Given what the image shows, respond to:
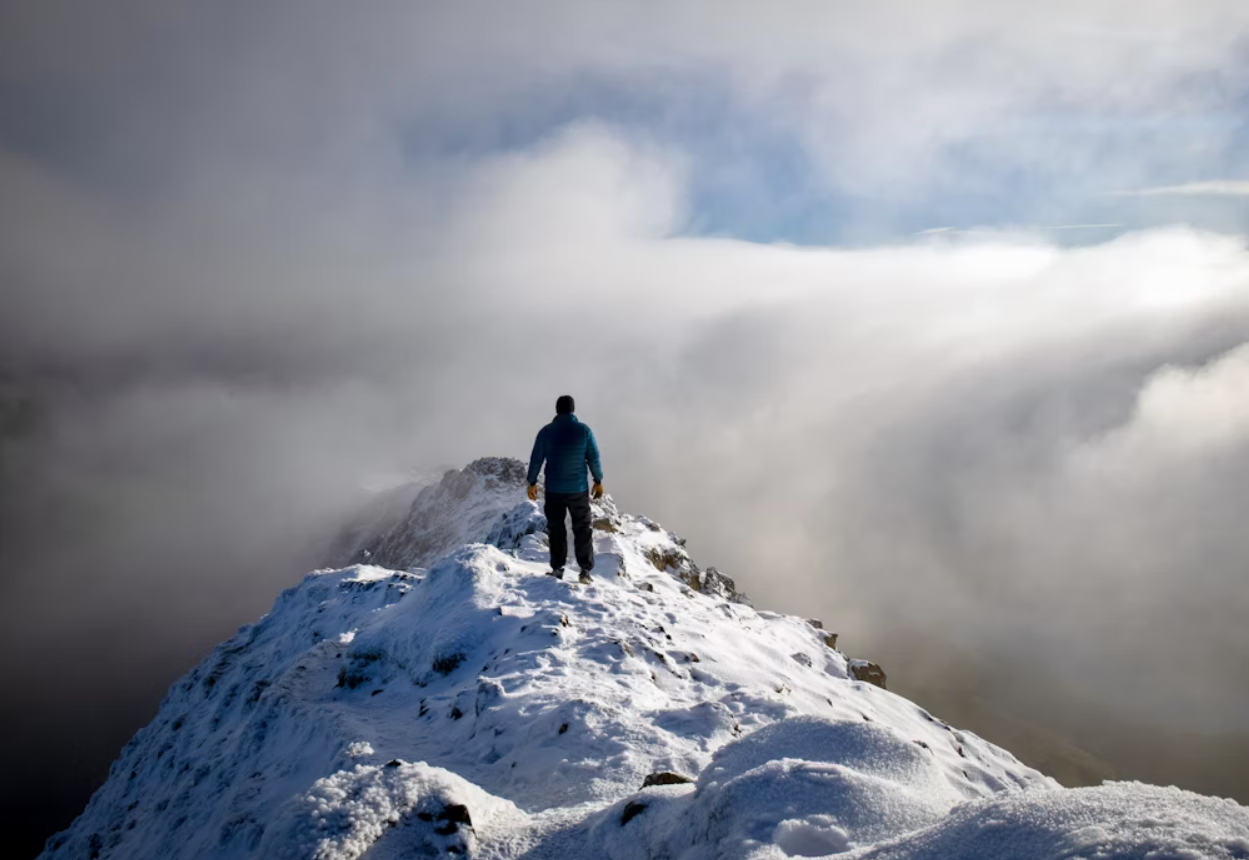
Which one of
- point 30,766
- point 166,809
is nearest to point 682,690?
point 166,809

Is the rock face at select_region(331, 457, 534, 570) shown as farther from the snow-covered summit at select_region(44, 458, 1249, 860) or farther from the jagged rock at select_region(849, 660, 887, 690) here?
the snow-covered summit at select_region(44, 458, 1249, 860)

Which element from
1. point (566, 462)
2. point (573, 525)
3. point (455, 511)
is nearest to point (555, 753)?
point (566, 462)

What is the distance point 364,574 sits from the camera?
22250mm

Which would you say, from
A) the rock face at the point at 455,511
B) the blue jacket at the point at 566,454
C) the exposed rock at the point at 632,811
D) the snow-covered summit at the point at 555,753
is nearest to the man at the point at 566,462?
the blue jacket at the point at 566,454

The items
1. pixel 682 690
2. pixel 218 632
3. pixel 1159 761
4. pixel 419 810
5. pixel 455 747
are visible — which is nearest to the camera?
pixel 419 810

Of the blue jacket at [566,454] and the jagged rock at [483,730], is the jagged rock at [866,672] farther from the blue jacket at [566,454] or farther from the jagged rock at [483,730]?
the blue jacket at [566,454]

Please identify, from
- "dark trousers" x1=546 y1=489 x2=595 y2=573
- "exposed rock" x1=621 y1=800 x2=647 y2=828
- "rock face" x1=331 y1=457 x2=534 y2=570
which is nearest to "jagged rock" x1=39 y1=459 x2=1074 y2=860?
"exposed rock" x1=621 y1=800 x2=647 y2=828

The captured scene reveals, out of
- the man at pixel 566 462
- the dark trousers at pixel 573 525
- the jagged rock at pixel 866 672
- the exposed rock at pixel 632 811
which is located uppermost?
the man at pixel 566 462

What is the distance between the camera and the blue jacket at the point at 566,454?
13.2 metres

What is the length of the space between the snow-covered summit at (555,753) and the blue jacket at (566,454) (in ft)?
9.18

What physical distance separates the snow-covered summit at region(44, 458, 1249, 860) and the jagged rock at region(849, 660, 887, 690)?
414 cm

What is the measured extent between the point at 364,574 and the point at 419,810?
1886 centimetres

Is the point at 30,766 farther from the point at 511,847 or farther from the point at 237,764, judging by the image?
the point at 511,847

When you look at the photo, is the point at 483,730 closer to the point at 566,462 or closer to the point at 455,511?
the point at 566,462
